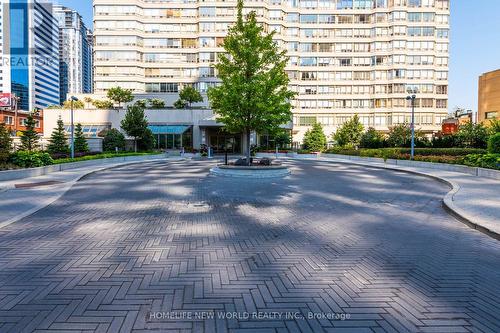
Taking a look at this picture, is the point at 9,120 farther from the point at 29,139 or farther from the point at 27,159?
the point at 27,159

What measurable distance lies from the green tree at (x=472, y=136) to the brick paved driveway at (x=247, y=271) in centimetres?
2564

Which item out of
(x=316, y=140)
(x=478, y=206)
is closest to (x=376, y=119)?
(x=316, y=140)

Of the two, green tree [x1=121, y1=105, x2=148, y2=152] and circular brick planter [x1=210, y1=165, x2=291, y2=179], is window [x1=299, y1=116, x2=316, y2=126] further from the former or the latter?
circular brick planter [x1=210, y1=165, x2=291, y2=179]

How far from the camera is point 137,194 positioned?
13.0 metres

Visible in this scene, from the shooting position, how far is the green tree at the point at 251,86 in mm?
20781

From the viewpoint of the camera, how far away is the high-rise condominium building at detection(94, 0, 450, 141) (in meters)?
64.1

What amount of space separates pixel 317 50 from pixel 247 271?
74955 mm

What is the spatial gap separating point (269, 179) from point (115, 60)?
58574 mm

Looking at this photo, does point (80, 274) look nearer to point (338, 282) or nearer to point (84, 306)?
point (84, 306)

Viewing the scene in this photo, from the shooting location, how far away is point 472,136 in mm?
29688

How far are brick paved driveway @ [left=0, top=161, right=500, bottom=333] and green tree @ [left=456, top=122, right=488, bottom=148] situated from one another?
25.6 metres

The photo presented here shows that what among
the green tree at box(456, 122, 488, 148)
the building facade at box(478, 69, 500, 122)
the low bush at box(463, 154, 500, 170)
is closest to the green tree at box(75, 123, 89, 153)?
the low bush at box(463, 154, 500, 170)

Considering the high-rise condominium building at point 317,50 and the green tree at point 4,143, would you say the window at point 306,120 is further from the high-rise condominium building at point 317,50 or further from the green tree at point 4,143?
the green tree at point 4,143

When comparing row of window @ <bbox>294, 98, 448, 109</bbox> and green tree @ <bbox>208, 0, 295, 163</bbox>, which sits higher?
row of window @ <bbox>294, 98, 448, 109</bbox>
